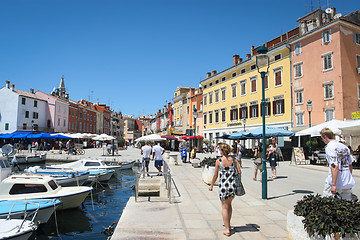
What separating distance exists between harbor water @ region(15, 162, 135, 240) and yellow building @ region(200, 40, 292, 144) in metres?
19.3

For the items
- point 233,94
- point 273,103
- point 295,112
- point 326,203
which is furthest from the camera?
point 233,94

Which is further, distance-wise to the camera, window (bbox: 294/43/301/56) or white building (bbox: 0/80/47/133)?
white building (bbox: 0/80/47/133)

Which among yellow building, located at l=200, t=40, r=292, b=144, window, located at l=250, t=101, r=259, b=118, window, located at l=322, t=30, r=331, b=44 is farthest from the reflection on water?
window, located at l=322, t=30, r=331, b=44

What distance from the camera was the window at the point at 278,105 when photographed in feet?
95.8

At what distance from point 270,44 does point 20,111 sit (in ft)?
143

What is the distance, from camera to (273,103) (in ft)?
100

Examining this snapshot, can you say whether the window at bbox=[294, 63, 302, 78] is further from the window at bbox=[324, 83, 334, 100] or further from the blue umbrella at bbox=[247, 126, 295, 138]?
the blue umbrella at bbox=[247, 126, 295, 138]

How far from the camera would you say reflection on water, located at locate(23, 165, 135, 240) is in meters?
8.13

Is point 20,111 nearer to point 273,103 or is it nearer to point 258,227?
point 273,103

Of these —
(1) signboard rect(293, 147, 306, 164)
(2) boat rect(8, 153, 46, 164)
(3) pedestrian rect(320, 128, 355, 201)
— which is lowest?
(2) boat rect(8, 153, 46, 164)

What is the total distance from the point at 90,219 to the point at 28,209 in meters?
2.79

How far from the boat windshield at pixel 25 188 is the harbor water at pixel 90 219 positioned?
41.5 inches

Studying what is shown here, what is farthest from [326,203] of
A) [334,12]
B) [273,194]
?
[334,12]

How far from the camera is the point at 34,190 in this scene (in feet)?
29.5
